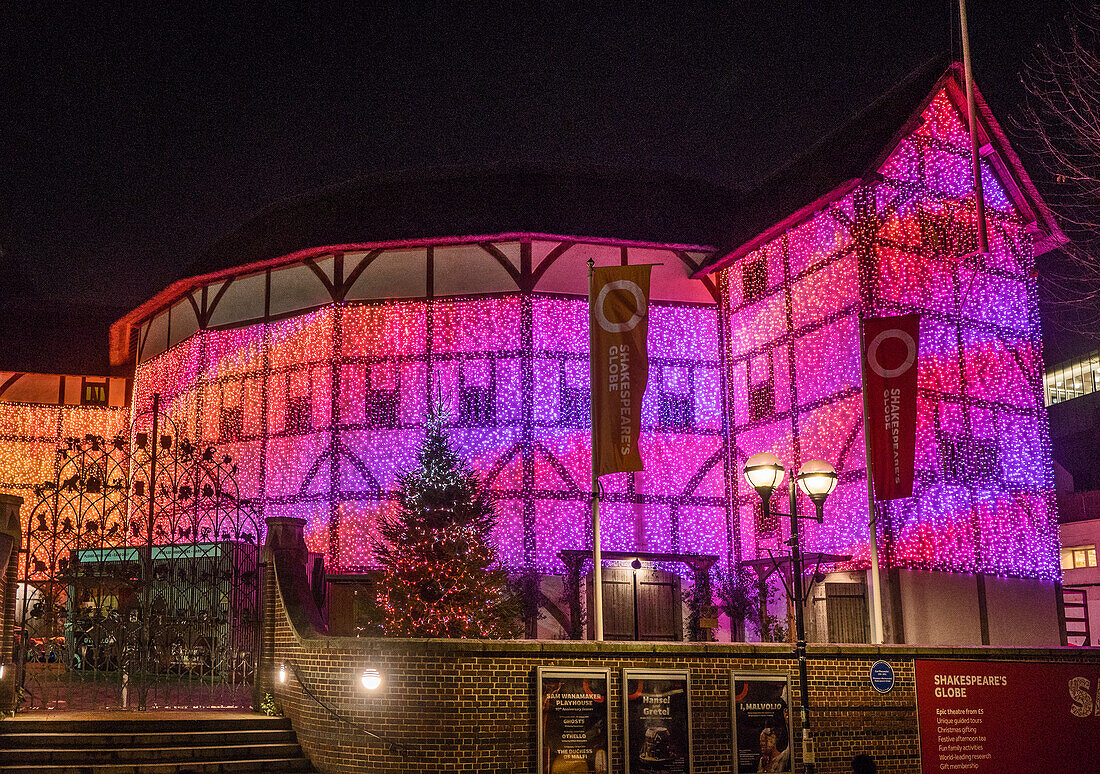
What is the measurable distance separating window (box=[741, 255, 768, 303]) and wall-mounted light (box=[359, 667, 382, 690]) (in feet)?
54.6

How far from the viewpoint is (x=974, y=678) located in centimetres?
1523

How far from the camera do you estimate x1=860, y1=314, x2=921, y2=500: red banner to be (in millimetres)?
18172

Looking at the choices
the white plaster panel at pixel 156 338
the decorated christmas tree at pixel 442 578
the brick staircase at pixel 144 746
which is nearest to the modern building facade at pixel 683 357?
the white plaster panel at pixel 156 338

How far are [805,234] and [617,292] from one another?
1104 centimetres

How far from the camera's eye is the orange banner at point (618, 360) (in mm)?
15914

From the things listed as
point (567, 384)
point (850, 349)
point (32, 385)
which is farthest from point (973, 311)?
point (32, 385)

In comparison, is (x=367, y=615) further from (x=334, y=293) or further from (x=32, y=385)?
(x=32, y=385)

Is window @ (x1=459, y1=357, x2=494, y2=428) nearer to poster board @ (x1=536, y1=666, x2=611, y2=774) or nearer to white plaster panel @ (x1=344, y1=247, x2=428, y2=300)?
white plaster panel @ (x1=344, y1=247, x2=428, y2=300)

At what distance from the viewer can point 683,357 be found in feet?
92.5

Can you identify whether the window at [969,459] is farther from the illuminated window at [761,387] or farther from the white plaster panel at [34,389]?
the white plaster panel at [34,389]

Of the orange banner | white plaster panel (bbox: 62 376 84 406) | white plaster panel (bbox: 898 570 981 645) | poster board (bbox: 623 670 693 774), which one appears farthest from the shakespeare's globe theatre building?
poster board (bbox: 623 670 693 774)

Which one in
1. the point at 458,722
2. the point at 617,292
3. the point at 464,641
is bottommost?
the point at 458,722

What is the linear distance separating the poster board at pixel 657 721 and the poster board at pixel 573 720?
297mm

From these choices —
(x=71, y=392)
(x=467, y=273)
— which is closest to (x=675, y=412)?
(x=467, y=273)
